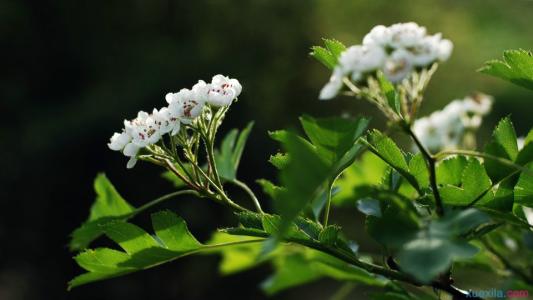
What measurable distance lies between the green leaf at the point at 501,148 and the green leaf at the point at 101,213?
44 cm

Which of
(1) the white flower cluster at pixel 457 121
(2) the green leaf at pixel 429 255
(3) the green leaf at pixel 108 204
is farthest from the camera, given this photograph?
(1) the white flower cluster at pixel 457 121

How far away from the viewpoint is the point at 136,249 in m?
0.68

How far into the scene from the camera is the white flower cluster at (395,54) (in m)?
0.53

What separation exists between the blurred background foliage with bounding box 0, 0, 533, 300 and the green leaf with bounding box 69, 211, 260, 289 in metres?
3.79

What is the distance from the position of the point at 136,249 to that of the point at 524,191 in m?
0.38

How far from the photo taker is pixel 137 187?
15.1ft

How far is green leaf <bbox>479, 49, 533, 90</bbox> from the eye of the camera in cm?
64

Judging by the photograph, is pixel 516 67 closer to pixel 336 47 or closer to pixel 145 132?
pixel 336 47

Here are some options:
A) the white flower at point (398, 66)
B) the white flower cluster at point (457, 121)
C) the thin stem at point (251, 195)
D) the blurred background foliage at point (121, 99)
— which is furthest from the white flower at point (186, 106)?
the blurred background foliage at point (121, 99)

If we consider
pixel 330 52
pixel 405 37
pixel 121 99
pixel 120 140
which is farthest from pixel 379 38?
pixel 121 99

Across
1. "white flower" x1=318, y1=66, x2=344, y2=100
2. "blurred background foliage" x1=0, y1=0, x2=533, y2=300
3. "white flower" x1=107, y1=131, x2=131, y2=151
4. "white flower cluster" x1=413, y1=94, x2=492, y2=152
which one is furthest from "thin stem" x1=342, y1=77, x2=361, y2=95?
"blurred background foliage" x1=0, y1=0, x2=533, y2=300

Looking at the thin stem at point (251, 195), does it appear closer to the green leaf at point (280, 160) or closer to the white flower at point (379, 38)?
the green leaf at point (280, 160)

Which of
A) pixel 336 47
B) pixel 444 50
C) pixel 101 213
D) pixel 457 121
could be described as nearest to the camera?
pixel 444 50

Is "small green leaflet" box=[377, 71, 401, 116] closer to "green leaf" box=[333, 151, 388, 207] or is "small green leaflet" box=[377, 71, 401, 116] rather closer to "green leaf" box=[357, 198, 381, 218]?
"green leaf" box=[357, 198, 381, 218]
